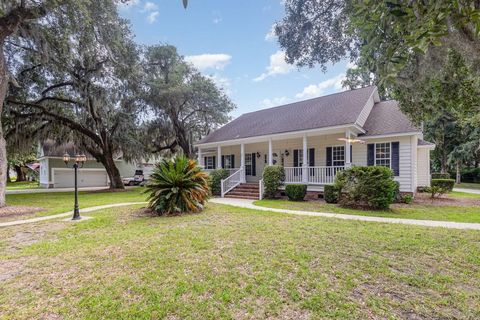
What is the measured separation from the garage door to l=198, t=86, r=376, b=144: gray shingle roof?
15631 millimetres

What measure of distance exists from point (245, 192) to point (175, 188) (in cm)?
593

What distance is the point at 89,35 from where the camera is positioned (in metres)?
11.5

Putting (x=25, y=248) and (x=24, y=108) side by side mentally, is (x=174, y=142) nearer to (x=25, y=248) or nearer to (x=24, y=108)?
(x=24, y=108)

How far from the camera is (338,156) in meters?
13.4

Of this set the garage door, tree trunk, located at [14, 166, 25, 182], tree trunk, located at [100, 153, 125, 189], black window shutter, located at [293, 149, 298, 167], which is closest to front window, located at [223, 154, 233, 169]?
black window shutter, located at [293, 149, 298, 167]

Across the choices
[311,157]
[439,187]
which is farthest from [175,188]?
[439,187]

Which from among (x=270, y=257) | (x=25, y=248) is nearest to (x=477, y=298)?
(x=270, y=257)

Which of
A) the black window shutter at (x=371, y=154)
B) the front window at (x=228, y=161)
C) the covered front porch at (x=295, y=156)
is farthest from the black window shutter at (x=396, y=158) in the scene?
the front window at (x=228, y=161)

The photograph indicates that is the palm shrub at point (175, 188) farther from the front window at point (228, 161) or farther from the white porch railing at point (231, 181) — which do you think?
the front window at point (228, 161)

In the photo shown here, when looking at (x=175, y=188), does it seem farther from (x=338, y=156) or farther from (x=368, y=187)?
(x=338, y=156)

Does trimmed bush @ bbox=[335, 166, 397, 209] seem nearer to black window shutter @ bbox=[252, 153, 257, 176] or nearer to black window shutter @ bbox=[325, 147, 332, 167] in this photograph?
black window shutter @ bbox=[325, 147, 332, 167]

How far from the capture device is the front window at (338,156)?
43.4 ft

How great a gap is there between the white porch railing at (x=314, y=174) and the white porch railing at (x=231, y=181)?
3020 mm

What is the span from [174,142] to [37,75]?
423 inches
